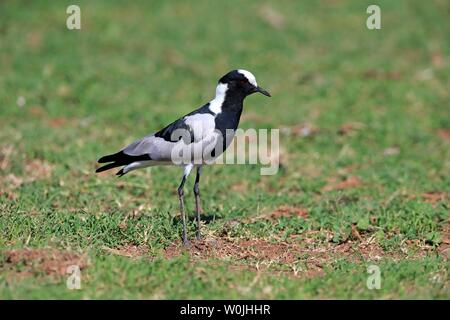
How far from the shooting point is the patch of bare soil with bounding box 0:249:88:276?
496 cm

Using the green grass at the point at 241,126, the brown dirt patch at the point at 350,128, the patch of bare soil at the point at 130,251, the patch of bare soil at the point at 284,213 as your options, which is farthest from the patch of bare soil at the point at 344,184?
the patch of bare soil at the point at 130,251

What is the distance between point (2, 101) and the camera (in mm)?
9953

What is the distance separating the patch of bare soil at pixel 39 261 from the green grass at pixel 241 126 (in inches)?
1.7

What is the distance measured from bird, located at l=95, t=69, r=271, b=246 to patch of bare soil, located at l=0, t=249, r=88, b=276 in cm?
114

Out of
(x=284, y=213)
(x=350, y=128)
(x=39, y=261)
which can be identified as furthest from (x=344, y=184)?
(x=39, y=261)

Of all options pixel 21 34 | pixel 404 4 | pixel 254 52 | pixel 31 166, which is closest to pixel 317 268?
pixel 31 166

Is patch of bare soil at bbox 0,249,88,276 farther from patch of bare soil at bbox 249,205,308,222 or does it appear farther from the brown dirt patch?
the brown dirt patch

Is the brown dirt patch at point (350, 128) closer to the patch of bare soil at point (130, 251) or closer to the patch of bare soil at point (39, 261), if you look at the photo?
the patch of bare soil at point (130, 251)

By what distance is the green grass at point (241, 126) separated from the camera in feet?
17.0

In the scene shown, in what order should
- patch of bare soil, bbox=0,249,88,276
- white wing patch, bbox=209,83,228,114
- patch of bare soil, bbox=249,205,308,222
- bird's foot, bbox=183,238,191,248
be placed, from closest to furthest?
patch of bare soil, bbox=0,249,88,276, bird's foot, bbox=183,238,191,248, white wing patch, bbox=209,83,228,114, patch of bare soil, bbox=249,205,308,222

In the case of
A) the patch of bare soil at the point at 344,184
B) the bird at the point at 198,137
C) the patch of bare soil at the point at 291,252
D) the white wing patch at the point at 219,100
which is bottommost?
the patch of bare soil at the point at 291,252

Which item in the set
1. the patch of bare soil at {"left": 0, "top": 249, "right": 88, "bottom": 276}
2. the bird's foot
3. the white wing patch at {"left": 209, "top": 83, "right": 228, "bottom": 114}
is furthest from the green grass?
the white wing patch at {"left": 209, "top": 83, "right": 228, "bottom": 114}

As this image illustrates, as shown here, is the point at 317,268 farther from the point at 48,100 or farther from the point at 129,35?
the point at 129,35

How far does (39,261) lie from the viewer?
5.02 m
